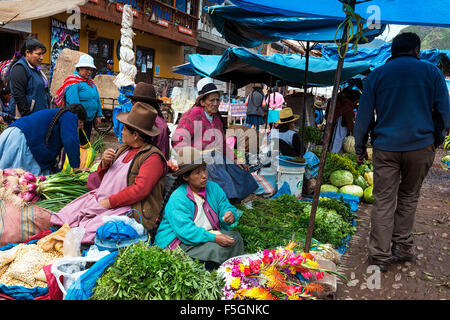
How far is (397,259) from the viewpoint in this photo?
388cm

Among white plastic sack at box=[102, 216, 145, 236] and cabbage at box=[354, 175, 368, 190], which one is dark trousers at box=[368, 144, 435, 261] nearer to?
white plastic sack at box=[102, 216, 145, 236]

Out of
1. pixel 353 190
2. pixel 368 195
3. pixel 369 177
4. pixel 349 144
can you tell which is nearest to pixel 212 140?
pixel 353 190

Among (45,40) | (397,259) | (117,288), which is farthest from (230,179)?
(45,40)

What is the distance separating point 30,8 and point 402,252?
271 inches

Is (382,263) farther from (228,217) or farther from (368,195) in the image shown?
(368,195)

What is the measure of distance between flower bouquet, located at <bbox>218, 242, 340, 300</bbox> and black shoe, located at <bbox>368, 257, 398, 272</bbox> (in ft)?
3.99

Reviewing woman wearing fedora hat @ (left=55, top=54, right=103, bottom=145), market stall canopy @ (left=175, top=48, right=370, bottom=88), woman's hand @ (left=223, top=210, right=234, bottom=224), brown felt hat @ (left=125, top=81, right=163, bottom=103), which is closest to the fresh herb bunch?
woman's hand @ (left=223, top=210, right=234, bottom=224)

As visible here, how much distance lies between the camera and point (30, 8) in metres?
6.20

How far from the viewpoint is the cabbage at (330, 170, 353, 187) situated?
6.45 m

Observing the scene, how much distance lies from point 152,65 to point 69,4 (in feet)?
36.9

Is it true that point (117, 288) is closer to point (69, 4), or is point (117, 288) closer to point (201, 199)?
point (201, 199)

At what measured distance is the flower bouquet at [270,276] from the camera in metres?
2.47

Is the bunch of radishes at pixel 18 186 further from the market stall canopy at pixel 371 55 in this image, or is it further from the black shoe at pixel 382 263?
the market stall canopy at pixel 371 55

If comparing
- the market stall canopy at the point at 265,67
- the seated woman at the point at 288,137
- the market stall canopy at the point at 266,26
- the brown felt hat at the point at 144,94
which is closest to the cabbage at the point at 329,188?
the seated woman at the point at 288,137
